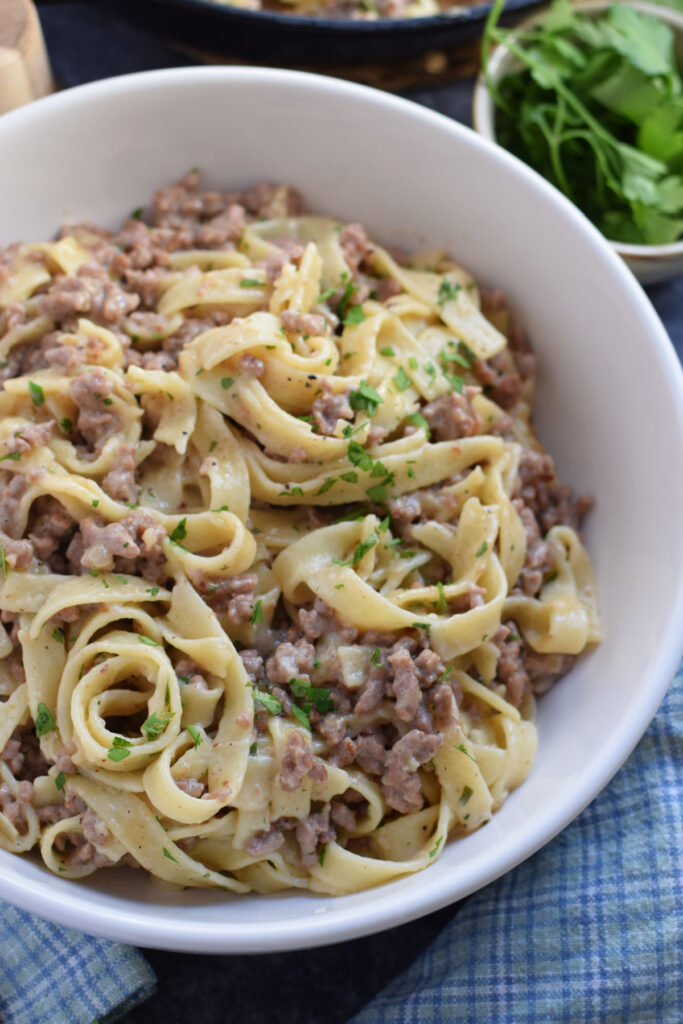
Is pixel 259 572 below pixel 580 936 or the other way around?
the other way around

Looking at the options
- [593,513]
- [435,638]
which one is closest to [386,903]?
[435,638]

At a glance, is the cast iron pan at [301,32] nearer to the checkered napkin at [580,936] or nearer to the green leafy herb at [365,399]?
the green leafy herb at [365,399]

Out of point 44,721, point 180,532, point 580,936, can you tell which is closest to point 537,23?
point 180,532

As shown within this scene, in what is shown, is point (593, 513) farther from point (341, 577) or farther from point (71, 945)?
point (71, 945)

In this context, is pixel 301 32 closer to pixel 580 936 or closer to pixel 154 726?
pixel 154 726

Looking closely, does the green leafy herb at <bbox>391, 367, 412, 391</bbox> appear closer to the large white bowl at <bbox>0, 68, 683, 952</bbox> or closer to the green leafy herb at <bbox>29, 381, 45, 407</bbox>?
the large white bowl at <bbox>0, 68, 683, 952</bbox>

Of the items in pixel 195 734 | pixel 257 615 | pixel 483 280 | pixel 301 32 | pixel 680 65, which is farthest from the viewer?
pixel 680 65

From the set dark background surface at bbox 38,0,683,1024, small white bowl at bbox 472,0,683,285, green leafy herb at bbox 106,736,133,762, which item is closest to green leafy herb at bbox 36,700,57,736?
green leafy herb at bbox 106,736,133,762
